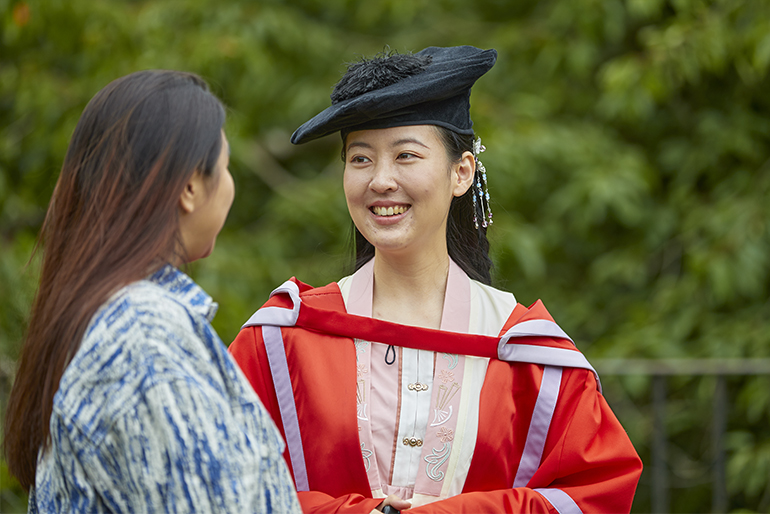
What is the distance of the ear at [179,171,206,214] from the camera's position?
1139 millimetres

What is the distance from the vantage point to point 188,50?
355cm

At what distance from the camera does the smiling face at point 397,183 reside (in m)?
1.64

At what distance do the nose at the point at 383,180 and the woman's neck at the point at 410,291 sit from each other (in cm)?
20

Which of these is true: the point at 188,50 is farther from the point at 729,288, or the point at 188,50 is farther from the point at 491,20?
the point at 729,288

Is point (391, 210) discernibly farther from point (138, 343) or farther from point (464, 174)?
point (138, 343)

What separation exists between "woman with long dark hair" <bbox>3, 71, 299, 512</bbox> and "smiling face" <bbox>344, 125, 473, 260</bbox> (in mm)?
511

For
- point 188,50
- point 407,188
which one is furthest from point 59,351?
point 188,50

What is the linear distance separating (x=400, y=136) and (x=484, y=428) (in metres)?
0.66

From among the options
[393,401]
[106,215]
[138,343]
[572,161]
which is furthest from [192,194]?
[572,161]

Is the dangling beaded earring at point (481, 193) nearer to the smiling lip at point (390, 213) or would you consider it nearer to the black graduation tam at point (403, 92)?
the black graduation tam at point (403, 92)

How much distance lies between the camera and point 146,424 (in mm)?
971

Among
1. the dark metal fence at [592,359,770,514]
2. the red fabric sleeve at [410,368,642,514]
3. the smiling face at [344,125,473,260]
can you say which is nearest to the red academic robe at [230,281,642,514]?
the red fabric sleeve at [410,368,642,514]

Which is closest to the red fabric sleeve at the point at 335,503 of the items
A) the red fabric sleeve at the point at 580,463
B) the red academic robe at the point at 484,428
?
the red academic robe at the point at 484,428

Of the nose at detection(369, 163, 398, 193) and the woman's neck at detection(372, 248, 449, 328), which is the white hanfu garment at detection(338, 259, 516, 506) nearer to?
the woman's neck at detection(372, 248, 449, 328)
